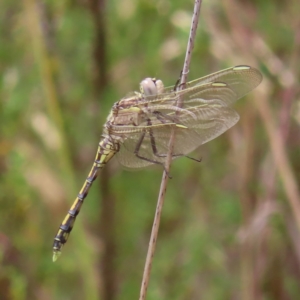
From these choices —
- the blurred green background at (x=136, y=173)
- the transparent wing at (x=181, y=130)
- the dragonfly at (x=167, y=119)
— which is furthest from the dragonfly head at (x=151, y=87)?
the blurred green background at (x=136, y=173)

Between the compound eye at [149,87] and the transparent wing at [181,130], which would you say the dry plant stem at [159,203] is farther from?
the compound eye at [149,87]

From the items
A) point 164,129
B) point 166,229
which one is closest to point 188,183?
point 166,229

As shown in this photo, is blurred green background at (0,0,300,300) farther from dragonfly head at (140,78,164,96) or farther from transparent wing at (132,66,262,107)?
transparent wing at (132,66,262,107)

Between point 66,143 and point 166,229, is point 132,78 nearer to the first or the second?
point 66,143

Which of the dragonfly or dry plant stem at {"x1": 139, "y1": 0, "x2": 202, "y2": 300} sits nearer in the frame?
dry plant stem at {"x1": 139, "y1": 0, "x2": 202, "y2": 300}

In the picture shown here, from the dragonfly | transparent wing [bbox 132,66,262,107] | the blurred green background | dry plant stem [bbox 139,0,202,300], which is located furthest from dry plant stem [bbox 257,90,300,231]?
dry plant stem [bbox 139,0,202,300]

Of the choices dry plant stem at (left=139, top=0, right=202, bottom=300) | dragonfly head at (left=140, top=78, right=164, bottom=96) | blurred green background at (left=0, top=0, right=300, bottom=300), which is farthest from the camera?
blurred green background at (left=0, top=0, right=300, bottom=300)
